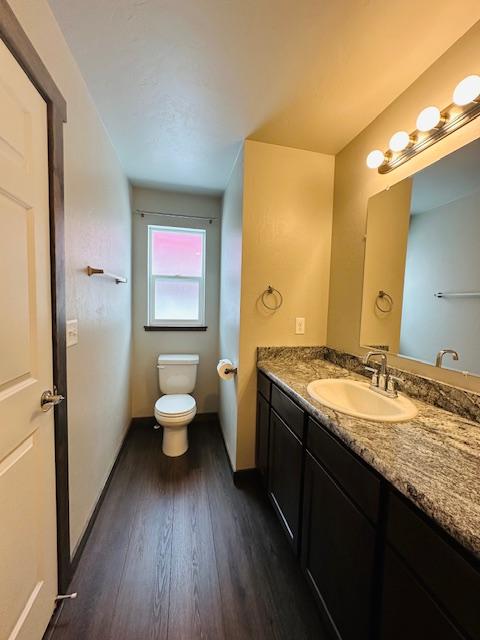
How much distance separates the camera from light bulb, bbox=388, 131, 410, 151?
4.07 ft

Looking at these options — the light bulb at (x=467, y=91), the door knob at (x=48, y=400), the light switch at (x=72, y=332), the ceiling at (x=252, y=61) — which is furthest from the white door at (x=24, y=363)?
the light bulb at (x=467, y=91)

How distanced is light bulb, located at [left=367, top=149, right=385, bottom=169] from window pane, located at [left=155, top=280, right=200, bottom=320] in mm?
1861

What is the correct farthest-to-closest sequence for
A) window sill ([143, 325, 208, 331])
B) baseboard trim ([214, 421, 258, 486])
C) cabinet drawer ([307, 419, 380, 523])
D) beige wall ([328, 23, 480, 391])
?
window sill ([143, 325, 208, 331]) → baseboard trim ([214, 421, 258, 486]) → beige wall ([328, 23, 480, 391]) → cabinet drawer ([307, 419, 380, 523])

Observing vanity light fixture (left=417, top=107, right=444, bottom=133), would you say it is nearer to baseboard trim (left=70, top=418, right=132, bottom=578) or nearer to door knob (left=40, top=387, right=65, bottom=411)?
door knob (left=40, top=387, right=65, bottom=411)

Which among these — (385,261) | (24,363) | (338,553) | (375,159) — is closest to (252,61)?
(375,159)

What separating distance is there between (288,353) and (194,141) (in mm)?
1616

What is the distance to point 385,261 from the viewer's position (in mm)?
1450

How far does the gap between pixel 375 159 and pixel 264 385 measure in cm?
148

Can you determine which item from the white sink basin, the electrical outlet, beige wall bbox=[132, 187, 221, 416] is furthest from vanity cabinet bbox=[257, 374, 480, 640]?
beige wall bbox=[132, 187, 221, 416]

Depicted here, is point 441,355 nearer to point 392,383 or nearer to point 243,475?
point 392,383

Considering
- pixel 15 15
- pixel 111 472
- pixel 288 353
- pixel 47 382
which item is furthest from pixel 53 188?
pixel 111 472

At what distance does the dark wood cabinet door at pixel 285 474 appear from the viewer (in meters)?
1.25

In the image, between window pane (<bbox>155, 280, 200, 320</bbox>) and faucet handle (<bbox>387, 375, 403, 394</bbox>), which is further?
window pane (<bbox>155, 280, 200, 320</bbox>)

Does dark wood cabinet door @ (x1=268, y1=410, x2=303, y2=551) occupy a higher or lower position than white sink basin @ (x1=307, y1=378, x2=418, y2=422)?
lower
